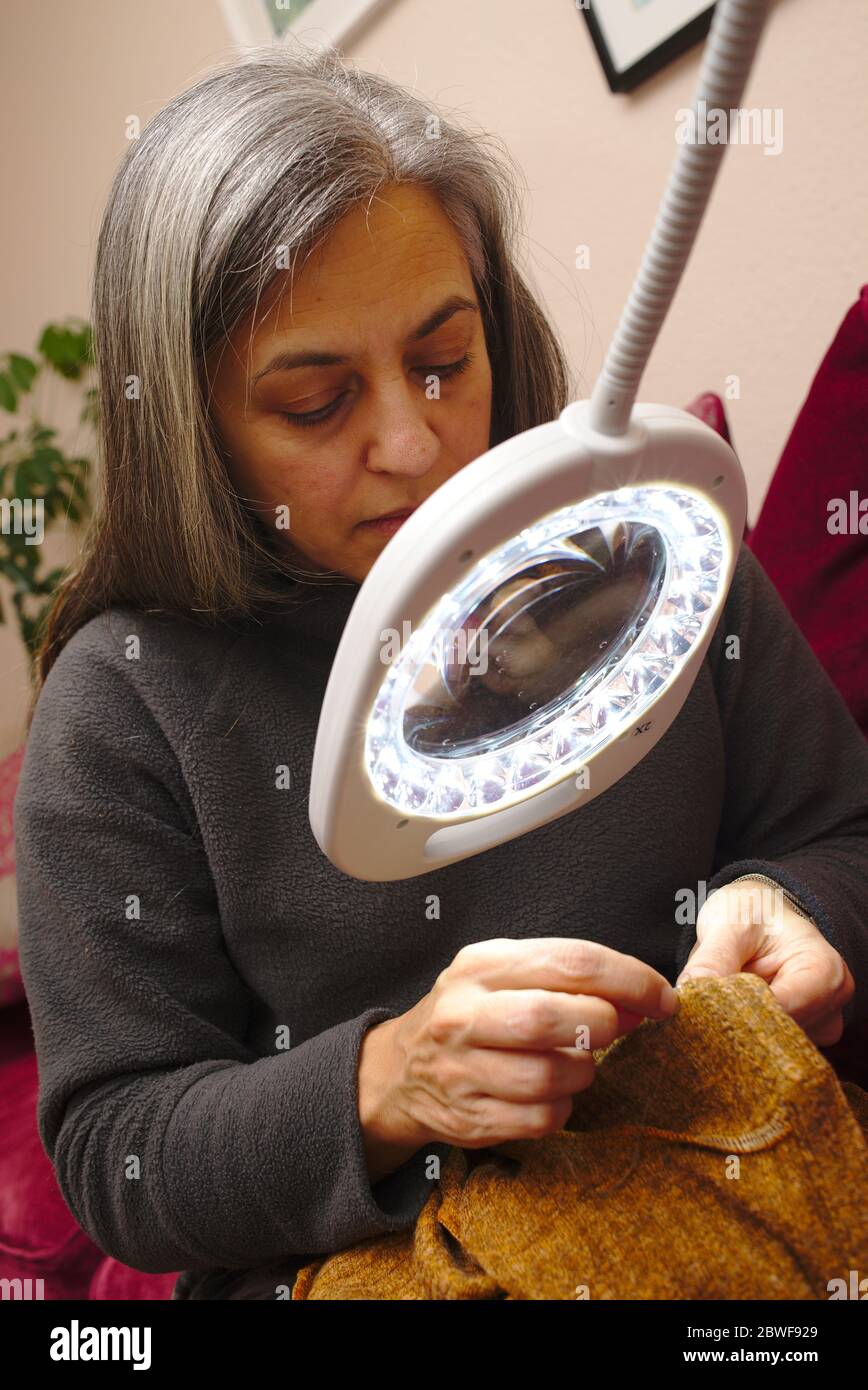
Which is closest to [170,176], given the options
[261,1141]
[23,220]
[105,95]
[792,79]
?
[261,1141]

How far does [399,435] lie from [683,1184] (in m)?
0.43

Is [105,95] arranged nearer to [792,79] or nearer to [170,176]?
[792,79]

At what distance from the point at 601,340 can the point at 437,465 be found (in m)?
0.99

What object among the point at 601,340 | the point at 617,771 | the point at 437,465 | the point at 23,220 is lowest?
the point at 617,771

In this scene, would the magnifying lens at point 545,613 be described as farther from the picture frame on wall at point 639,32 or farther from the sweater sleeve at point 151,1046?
the picture frame on wall at point 639,32

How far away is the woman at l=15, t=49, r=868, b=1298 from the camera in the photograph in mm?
678

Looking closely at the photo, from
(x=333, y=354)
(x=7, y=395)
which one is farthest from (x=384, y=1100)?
(x=7, y=395)

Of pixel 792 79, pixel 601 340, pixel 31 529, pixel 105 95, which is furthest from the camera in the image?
pixel 31 529

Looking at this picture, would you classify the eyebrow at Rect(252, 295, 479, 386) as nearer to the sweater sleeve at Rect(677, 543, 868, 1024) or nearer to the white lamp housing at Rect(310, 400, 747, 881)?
the white lamp housing at Rect(310, 400, 747, 881)

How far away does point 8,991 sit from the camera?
1575mm

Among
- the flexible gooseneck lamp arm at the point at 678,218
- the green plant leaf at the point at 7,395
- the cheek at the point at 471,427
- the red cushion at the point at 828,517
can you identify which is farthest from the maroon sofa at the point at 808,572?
the green plant leaf at the point at 7,395

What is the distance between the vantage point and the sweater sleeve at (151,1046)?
27.2 inches

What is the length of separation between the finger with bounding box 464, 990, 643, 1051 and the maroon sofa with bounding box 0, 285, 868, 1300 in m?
0.61

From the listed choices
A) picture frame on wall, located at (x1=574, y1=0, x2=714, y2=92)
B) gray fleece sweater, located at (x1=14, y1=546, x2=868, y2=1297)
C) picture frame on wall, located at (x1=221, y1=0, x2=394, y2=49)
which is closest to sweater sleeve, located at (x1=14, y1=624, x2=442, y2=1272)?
gray fleece sweater, located at (x1=14, y1=546, x2=868, y2=1297)
